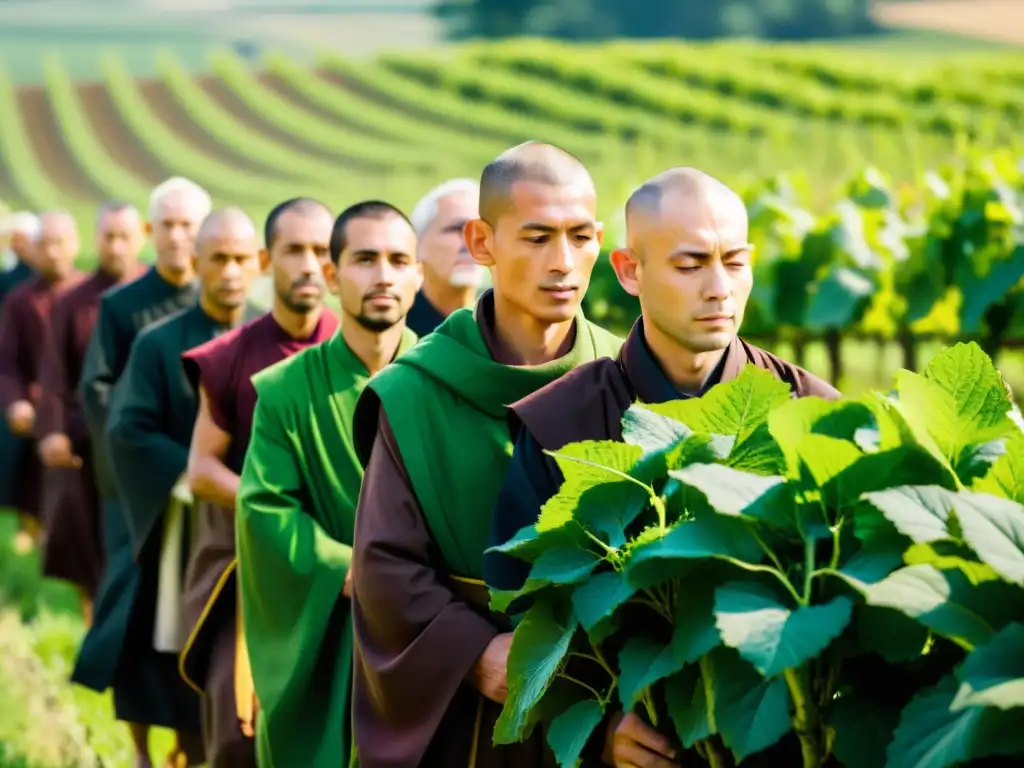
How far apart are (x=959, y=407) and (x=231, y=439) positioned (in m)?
3.35

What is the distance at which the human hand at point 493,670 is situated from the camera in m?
4.04

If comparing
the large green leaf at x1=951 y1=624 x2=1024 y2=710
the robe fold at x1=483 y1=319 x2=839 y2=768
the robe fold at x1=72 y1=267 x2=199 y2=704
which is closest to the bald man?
the robe fold at x1=72 y1=267 x2=199 y2=704

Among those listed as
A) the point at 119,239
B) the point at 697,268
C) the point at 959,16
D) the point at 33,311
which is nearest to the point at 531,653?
the point at 697,268

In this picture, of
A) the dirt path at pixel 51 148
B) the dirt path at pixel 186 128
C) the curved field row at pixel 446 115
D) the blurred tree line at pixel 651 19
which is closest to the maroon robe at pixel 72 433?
the curved field row at pixel 446 115

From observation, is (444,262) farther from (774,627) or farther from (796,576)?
(774,627)

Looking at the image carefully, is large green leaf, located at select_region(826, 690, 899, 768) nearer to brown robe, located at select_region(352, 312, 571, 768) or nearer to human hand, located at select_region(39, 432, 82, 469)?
brown robe, located at select_region(352, 312, 571, 768)

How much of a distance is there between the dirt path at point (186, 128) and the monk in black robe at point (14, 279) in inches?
805

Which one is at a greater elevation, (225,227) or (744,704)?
(225,227)

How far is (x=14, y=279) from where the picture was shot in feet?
46.4

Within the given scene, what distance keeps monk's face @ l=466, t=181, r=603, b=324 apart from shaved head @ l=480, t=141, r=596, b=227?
0.01 meters

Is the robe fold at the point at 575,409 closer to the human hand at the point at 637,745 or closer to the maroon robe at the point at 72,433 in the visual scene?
the human hand at the point at 637,745

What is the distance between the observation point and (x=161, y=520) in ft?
23.8

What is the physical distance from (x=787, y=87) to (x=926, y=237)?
2409 centimetres

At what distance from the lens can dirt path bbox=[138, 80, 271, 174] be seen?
3638cm
